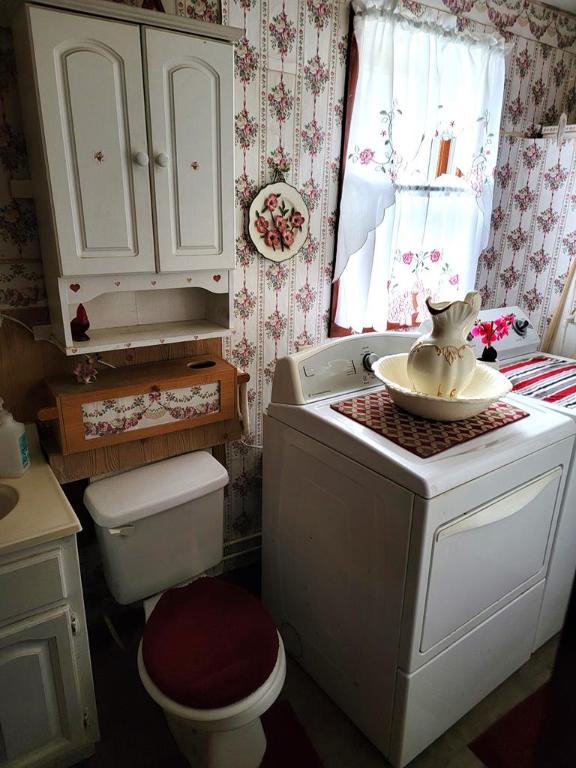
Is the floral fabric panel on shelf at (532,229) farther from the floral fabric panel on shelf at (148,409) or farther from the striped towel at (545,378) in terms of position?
the floral fabric panel on shelf at (148,409)

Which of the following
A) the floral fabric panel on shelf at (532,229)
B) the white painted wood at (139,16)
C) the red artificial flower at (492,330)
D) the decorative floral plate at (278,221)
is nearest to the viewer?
the white painted wood at (139,16)

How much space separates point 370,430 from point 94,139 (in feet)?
3.43

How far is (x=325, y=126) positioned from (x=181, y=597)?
1711mm

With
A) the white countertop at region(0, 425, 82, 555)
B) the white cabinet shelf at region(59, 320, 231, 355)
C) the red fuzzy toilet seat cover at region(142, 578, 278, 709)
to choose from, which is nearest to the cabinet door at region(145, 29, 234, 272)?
the white cabinet shelf at region(59, 320, 231, 355)

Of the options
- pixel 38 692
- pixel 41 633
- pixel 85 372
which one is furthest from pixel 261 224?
pixel 38 692

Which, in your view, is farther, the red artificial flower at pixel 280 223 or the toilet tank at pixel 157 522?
the red artificial flower at pixel 280 223

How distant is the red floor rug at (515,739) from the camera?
5.14 ft

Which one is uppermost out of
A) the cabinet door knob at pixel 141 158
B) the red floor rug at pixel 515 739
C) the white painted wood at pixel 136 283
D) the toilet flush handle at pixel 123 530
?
the cabinet door knob at pixel 141 158

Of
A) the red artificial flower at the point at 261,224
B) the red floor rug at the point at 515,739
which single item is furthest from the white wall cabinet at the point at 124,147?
the red floor rug at the point at 515,739

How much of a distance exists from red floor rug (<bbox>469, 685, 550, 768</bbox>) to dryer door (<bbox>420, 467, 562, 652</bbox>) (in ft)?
1.43

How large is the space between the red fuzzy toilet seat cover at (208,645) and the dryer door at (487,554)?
0.45 meters

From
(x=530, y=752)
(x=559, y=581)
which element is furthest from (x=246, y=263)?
(x=530, y=752)

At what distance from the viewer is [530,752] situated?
159 cm

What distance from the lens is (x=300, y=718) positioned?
1.69m
